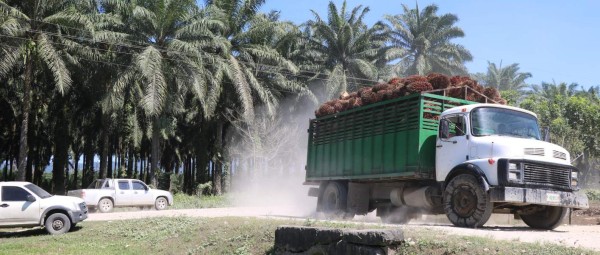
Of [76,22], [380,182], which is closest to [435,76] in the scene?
[380,182]

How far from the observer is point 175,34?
1260 inches

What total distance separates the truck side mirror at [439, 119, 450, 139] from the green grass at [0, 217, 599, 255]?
320 cm

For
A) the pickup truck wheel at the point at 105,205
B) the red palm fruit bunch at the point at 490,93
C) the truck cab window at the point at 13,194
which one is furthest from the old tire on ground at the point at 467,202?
the pickup truck wheel at the point at 105,205

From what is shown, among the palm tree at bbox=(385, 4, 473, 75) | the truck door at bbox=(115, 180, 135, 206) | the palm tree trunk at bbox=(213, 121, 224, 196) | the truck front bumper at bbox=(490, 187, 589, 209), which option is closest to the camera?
the truck front bumper at bbox=(490, 187, 589, 209)

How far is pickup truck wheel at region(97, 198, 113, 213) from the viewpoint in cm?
2529

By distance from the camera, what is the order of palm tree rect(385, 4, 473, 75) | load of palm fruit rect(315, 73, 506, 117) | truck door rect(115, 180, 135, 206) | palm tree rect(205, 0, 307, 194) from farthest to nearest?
palm tree rect(385, 4, 473, 75) < palm tree rect(205, 0, 307, 194) < truck door rect(115, 180, 135, 206) < load of palm fruit rect(315, 73, 506, 117)

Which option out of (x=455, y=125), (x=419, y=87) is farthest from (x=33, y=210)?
(x=455, y=125)

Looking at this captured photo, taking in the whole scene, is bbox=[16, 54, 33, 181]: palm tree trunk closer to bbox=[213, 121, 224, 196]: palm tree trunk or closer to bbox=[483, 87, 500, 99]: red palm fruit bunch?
bbox=[213, 121, 224, 196]: palm tree trunk

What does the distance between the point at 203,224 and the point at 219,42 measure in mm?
21353

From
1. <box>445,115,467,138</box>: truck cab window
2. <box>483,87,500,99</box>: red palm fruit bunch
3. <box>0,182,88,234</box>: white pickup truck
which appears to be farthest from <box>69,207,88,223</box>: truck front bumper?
<box>483,87,500,99</box>: red palm fruit bunch

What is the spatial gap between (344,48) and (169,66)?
1428 centimetres

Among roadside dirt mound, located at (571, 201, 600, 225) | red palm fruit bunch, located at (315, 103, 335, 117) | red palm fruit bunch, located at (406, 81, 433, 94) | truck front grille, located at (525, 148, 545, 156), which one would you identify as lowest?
roadside dirt mound, located at (571, 201, 600, 225)

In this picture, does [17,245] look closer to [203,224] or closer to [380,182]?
[203,224]

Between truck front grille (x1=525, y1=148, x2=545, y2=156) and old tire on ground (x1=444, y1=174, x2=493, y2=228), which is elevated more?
truck front grille (x1=525, y1=148, x2=545, y2=156)
